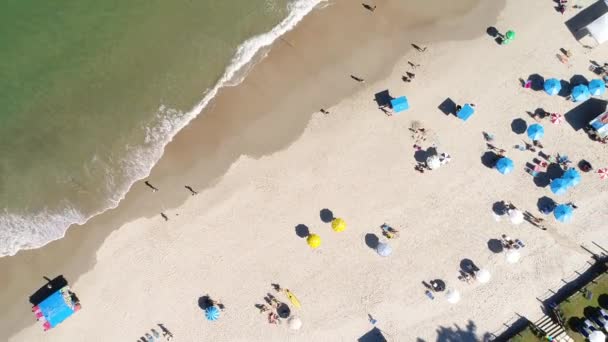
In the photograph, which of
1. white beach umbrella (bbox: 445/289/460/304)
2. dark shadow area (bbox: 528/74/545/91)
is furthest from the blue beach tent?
dark shadow area (bbox: 528/74/545/91)

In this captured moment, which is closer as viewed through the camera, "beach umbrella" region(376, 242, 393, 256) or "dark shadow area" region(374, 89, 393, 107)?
"beach umbrella" region(376, 242, 393, 256)

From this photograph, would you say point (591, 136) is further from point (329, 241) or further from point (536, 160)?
point (329, 241)

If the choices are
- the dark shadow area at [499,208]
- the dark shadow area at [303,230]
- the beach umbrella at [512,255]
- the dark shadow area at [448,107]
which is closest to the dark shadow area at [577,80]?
the dark shadow area at [448,107]

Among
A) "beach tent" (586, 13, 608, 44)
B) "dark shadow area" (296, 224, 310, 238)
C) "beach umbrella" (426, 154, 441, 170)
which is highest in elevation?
"beach tent" (586, 13, 608, 44)

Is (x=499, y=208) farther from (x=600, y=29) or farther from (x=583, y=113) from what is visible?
(x=600, y=29)

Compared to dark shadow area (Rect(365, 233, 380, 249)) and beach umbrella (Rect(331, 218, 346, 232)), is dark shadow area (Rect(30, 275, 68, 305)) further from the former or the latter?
dark shadow area (Rect(365, 233, 380, 249))

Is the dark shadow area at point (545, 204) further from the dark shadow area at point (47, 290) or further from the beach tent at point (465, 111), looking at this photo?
the dark shadow area at point (47, 290)

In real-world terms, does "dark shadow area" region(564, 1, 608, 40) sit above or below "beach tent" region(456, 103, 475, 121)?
above
